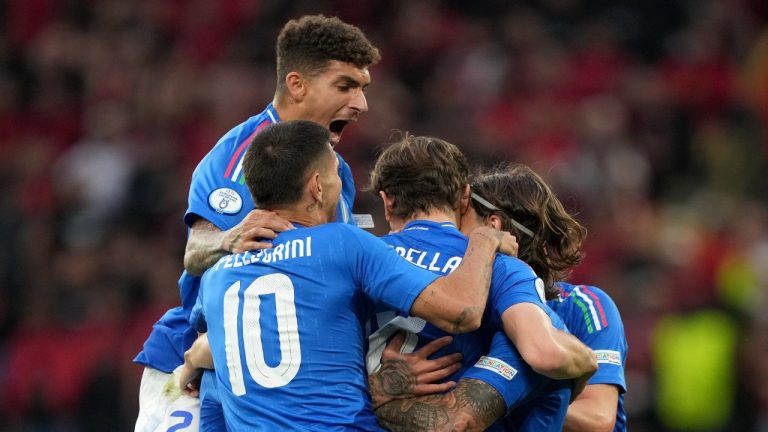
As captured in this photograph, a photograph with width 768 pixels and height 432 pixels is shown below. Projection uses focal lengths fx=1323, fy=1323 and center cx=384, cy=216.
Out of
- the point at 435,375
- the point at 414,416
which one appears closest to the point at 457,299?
the point at 435,375

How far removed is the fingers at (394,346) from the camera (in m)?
4.80

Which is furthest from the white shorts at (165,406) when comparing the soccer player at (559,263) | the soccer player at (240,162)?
the soccer player at (559,263)

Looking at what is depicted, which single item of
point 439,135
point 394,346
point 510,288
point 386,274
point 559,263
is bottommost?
point 439,135

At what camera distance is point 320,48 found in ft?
20.2

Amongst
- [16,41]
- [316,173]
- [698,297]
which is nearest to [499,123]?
[698,297]

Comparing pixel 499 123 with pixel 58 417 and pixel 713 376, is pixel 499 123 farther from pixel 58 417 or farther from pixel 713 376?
pixel 58 417

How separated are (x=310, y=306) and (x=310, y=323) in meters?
0.06

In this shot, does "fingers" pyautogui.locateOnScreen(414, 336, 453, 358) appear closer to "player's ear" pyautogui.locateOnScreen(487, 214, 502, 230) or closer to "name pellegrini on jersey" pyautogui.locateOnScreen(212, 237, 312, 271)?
"name pellegrini on jersey" pyautogui.locateOnScreen(212, 237, 312, 271)

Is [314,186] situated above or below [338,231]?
above

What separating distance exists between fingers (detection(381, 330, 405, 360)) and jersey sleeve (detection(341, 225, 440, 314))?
0.24 m

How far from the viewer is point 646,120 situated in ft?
42.4

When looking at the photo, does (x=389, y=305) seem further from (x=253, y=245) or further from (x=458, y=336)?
(x=253, y=245)

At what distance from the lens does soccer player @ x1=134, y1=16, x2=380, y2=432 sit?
5664mm

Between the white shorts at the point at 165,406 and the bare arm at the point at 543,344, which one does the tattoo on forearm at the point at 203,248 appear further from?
the bare arm at the point at 543,344
